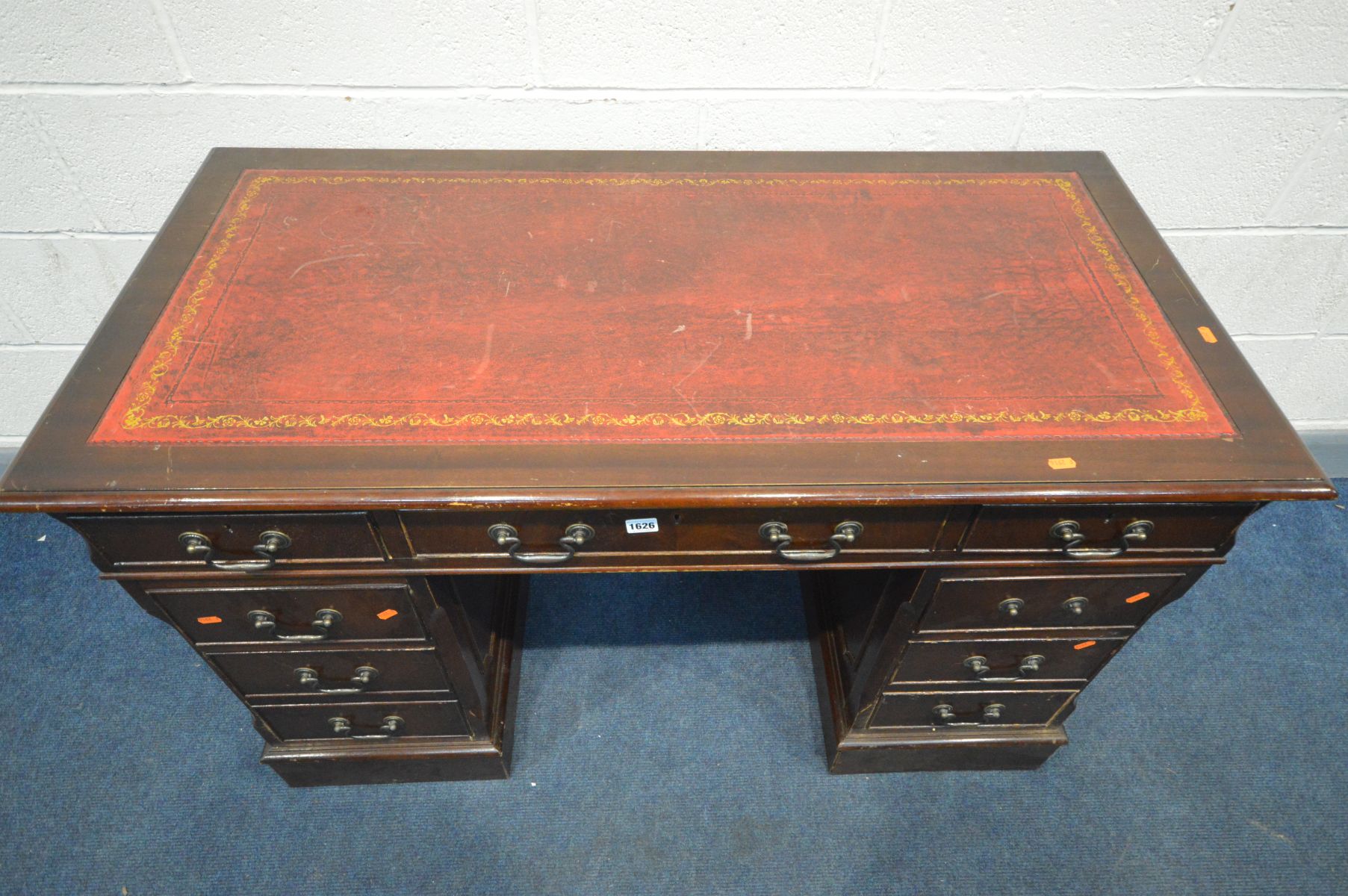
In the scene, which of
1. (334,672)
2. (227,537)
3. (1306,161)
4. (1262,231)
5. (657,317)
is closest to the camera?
(227,537)

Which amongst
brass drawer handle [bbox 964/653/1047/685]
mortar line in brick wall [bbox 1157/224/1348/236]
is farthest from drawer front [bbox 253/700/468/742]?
mortar line in brick wall [bbox 1157/224/1348/236]

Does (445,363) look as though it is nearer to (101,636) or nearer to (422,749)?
(422,749)

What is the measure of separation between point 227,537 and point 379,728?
73cm

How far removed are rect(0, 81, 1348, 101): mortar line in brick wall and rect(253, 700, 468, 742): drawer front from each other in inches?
51.0

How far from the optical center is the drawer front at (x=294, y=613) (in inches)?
53.2

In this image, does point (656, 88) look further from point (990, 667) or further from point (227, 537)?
point (990, 667)

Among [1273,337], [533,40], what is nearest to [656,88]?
[533,40]

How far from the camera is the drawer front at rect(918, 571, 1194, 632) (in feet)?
4.57

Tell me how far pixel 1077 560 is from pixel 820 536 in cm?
44

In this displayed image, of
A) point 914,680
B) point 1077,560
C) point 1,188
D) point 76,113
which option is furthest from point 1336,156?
point 1,188

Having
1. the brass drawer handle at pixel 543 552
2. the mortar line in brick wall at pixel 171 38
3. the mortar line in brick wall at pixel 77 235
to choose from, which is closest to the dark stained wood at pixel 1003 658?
the brass drawer handle at pixel 543 552

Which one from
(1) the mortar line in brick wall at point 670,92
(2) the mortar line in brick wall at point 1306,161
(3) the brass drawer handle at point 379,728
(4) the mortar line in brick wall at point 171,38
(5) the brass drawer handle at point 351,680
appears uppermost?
(4) the mortar line in brick wall at point 171,38

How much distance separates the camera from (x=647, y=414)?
1.22 m

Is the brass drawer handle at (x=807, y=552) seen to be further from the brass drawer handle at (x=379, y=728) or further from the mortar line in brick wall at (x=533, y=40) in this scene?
the mortar line in brick wall at (x=533, y=40)
